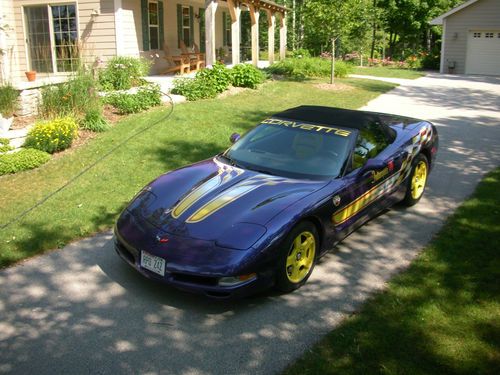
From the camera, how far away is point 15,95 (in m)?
10.6

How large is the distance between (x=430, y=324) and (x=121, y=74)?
11.5 meters

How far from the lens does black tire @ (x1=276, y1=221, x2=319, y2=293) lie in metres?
4.06

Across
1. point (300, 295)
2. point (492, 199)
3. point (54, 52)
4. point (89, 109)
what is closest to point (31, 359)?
point (300, 295)

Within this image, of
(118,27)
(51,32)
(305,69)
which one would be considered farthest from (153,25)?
(305,69)

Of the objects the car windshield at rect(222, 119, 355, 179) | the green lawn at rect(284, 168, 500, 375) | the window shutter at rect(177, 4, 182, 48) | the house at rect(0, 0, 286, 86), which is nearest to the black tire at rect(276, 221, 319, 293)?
the green lawn at rect(284, 168, 500, 375)

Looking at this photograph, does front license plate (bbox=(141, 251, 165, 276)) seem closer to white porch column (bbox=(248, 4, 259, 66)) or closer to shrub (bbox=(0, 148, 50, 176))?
shrub (bbox=(0, 148, 50, 176))

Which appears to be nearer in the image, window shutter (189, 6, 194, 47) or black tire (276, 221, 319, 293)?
black tire (276, 221, 319, 293)

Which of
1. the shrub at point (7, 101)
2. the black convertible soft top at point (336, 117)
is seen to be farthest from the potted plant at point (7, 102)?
the black convertible soft top at point (336, 117)

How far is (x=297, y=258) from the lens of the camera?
428 cm

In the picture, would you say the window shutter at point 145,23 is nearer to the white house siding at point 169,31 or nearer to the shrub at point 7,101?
the white house siding at point 169,31

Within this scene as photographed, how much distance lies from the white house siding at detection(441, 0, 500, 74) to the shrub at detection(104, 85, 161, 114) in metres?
20.6

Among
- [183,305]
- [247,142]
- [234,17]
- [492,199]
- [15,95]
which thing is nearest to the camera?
[183,305]

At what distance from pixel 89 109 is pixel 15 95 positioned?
78.6 inches

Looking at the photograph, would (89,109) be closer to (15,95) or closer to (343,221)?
(15,95)
